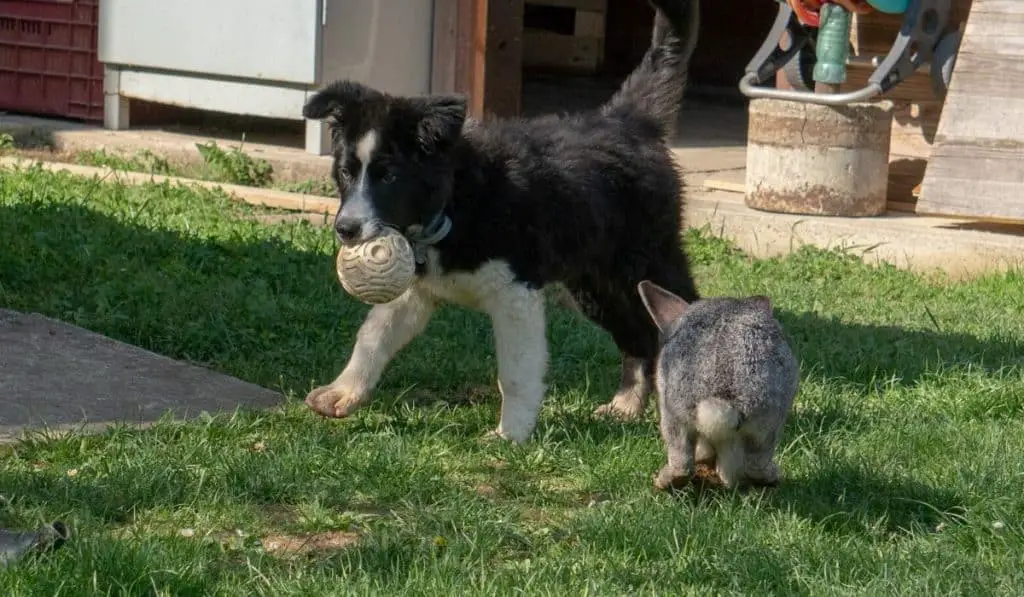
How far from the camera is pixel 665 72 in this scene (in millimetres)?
6289

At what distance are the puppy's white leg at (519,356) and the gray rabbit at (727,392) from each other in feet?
2.76

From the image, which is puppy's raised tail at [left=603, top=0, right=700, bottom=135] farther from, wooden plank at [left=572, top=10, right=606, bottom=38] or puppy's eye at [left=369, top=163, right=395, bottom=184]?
wooden plank at [left=572, top=10, right=606, bottom=38]

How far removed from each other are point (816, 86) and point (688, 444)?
6069 millimetres

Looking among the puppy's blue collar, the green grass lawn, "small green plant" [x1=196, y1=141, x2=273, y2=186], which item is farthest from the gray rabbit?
"small green plant" [x1=196, y1=141, x2=273, y2=186]

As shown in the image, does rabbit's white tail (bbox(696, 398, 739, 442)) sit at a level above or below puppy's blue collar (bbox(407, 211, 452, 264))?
below

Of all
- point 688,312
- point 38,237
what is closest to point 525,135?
point 688,312

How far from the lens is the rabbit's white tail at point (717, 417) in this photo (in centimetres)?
417

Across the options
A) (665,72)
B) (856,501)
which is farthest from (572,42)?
(856,501)

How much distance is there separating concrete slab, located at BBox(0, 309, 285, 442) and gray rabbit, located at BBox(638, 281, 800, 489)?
6.23 feet

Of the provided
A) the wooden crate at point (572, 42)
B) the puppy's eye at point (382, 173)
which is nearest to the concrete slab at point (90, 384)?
the puppy's eye at point (382, 173)

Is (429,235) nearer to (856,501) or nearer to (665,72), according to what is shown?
(665,72)

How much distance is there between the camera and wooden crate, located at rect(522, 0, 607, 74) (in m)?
19.1

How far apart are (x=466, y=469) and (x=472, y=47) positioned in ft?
23.9

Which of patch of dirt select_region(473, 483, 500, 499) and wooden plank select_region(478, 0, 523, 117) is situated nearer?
patch of dirt select_region(473, 483, 500, 499)
